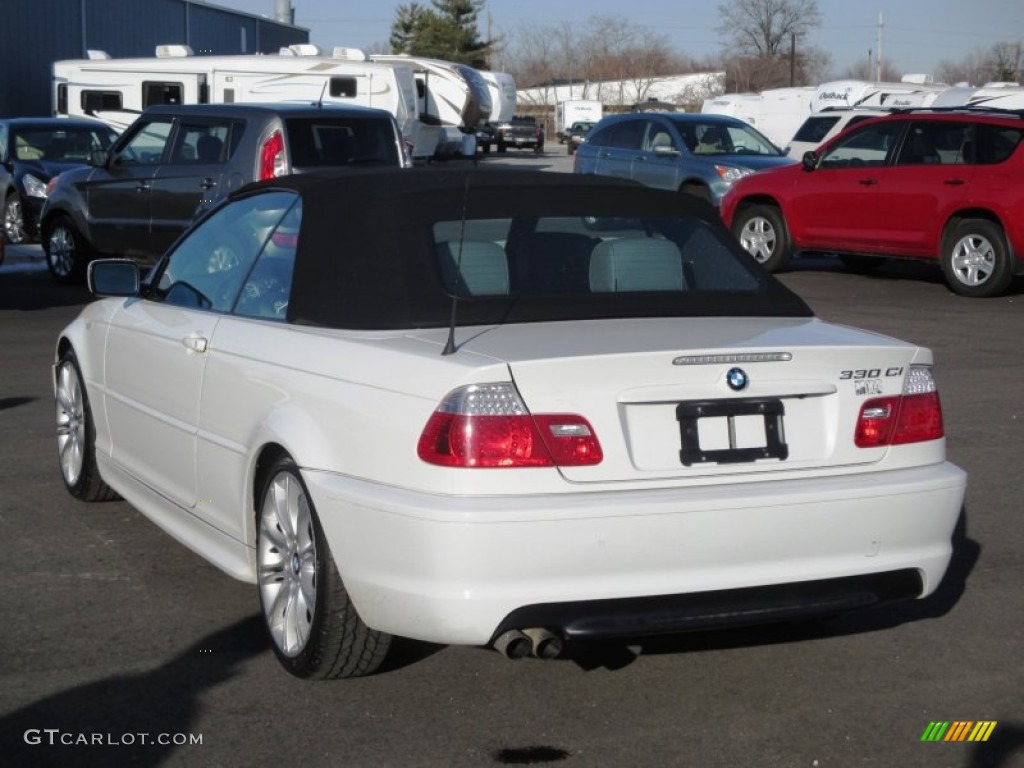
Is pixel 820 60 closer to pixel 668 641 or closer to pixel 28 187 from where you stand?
pixel 28 187

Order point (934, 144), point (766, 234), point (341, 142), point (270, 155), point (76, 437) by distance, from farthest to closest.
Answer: point (766, 234) → point (934, 144) → point (341, 142) → point (270, 155) → point (76, 437)

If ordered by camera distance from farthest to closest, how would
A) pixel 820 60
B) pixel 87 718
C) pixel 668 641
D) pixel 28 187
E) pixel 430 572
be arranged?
pixel 820 60 < pixel 28 187 < pixel 668 641 < pixel 87 718 < pixel 430 572

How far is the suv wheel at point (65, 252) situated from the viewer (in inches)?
608

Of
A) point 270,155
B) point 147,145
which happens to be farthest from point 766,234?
point 147,145

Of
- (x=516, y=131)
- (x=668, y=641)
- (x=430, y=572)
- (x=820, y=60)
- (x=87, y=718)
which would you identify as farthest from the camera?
(x=820, y=60)

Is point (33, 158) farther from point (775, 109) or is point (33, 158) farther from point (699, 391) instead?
point (775, 109)

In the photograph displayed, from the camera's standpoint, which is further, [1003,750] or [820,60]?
[820,60]

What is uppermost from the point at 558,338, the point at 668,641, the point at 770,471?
the point at 558,338

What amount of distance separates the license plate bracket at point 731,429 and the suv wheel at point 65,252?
477 inches

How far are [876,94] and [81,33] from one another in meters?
21.4

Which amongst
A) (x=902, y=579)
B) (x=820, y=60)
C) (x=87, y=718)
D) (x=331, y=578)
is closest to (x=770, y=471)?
(x=902, y=579)

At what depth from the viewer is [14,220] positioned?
19141 millimetres

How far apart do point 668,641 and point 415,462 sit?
138 cm

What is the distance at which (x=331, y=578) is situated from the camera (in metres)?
4.43
